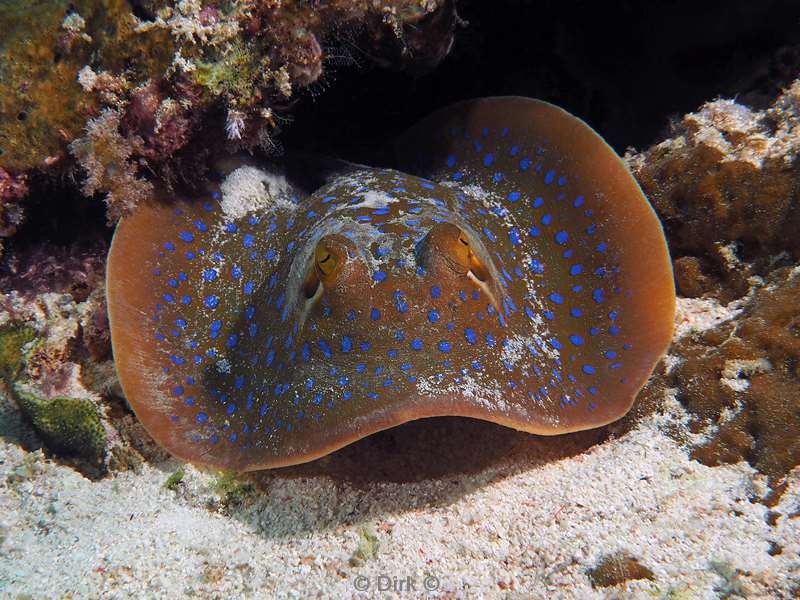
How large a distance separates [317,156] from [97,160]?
2.25 metres

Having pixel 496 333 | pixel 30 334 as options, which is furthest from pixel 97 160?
pixel 496 333

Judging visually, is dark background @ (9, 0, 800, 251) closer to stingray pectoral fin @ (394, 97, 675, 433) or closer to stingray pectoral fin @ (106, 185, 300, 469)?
stingray pectoral fin @ (106, 185, 300, 469)

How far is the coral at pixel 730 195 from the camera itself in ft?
14.7

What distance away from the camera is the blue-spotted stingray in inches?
124

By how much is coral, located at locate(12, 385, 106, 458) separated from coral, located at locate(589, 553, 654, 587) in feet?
12.3

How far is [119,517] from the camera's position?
375 cm

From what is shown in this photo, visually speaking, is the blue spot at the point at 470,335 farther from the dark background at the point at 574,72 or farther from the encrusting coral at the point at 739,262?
the dark background at the point at 574,72

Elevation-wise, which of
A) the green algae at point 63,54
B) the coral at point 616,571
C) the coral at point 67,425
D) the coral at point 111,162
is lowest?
the coral at point 67,425

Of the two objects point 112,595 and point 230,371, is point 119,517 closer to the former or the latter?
point 112,595

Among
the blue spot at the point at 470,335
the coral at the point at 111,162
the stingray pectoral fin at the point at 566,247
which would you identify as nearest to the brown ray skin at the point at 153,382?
the coral at the point at 111,162

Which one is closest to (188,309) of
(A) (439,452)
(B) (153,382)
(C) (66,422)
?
(B) (153,382)

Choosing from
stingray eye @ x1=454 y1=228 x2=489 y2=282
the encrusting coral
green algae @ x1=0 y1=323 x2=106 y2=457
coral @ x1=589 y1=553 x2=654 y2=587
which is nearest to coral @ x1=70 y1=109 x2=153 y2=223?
green algae @ x1=0 y1=323 x2=106 y2=457

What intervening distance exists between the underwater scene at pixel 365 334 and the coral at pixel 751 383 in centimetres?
2

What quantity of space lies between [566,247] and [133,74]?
148 inches
